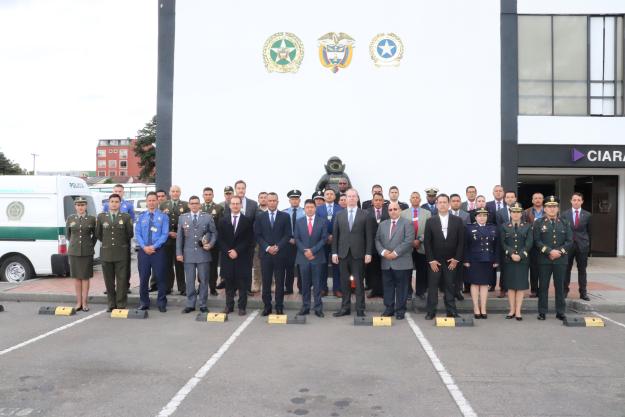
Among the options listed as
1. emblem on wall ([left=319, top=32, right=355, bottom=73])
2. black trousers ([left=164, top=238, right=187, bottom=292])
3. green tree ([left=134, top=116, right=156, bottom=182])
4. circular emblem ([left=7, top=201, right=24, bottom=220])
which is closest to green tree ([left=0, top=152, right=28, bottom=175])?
green tree ([left=134, top=116, right=156, bottom=182])

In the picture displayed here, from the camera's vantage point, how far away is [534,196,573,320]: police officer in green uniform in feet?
26.8

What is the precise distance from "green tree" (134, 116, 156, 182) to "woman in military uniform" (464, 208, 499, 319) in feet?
154

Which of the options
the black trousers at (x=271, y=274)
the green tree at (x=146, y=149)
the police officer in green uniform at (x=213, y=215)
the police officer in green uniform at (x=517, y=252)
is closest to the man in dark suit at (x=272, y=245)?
the black trousers at (x=271, y=274)

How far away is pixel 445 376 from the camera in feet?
17.9

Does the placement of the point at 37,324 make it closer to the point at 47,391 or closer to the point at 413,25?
the point at 47,391

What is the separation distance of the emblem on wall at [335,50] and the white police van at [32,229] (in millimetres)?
7004

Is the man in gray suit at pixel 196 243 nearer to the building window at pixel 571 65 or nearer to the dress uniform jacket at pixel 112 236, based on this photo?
the dress uniform jacket at pixel 112 236

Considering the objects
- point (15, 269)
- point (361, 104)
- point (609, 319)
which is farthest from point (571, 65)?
point (15, 269)

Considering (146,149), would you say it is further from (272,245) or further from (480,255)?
(480,255)

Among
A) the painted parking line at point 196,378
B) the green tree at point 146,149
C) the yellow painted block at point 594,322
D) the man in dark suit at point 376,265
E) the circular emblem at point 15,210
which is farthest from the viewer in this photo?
the green tree at point 146,149

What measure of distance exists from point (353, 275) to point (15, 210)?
801cm

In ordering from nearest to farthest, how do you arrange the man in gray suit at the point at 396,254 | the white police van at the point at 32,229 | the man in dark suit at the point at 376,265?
the man in gray suit at the point at 396,254 → the man in dark suit at the point at 376,265 → the white police van at the point at 32,229

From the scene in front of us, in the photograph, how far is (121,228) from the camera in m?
8.68

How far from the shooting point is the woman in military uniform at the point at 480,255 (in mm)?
8195
